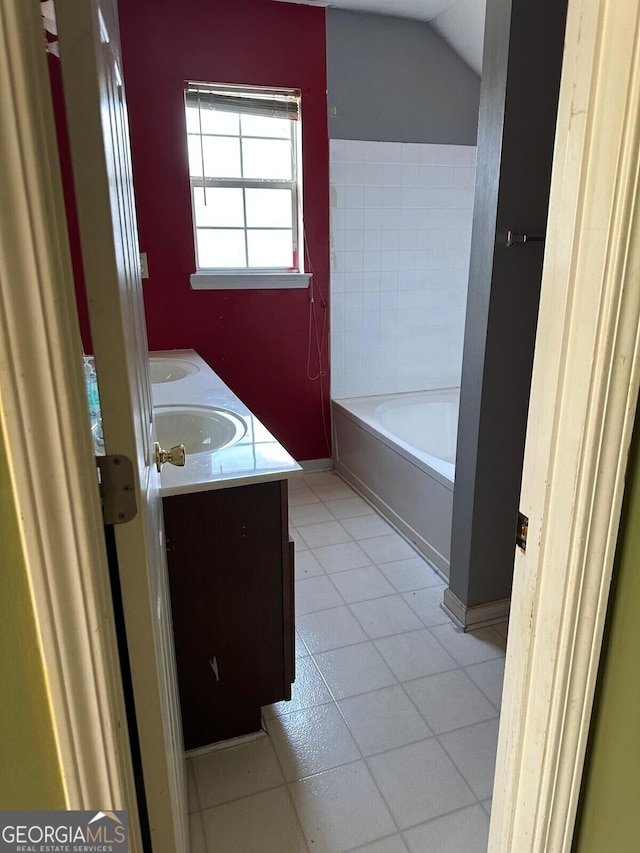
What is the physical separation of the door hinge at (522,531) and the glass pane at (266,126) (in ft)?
9.32

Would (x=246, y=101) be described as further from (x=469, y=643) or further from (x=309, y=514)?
(x=469, y=643)

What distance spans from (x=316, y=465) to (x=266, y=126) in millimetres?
1940

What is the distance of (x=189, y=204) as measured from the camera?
306 cm

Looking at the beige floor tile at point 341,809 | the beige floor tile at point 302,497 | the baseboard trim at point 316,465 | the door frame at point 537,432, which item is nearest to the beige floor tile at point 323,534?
the beige floor tile at point 302,497

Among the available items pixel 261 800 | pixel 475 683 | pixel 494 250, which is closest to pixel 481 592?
pixel 475 683

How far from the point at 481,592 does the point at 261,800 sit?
1.06 m

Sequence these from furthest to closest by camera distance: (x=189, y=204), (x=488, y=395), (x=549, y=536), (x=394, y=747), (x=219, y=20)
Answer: (x=189, y=204), (x=219, y=20), (x=488, y=395), (x=394, y=747), (x=549, y=536)

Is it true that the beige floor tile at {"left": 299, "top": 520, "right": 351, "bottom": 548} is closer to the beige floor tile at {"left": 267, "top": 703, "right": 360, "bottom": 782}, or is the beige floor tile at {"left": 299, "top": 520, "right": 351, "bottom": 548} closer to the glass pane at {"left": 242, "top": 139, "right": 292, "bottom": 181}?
the beige floor tile at {"left": 267, "top": 703, "right": 360, "bottom": 782}

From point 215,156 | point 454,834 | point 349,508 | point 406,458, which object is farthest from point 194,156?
point 454,834

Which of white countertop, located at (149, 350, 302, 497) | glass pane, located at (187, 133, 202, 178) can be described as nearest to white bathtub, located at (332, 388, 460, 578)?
white countertop, located at (149, 350, 302, 497)

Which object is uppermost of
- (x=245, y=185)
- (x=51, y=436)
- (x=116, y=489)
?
(x=245, y=185)

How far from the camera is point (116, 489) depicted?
2.36ft

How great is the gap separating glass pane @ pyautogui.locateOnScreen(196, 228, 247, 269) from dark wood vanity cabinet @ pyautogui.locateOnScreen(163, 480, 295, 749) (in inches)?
80.0

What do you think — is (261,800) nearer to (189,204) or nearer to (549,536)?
(549,536)
